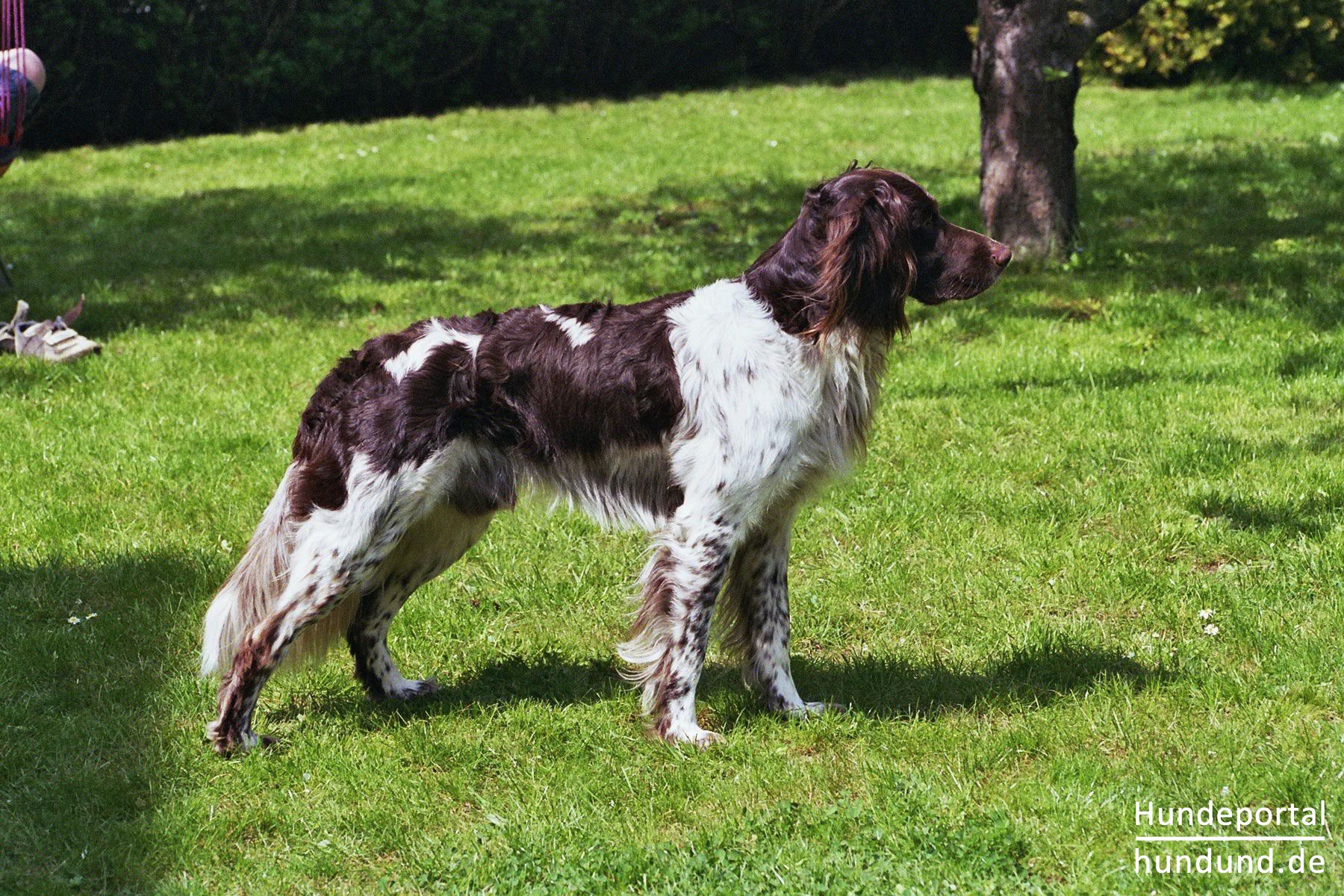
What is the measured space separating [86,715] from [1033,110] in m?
6.78

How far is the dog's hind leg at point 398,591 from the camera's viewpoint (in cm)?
441

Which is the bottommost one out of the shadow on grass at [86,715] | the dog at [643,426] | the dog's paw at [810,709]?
the shadow on grass at [86,715]

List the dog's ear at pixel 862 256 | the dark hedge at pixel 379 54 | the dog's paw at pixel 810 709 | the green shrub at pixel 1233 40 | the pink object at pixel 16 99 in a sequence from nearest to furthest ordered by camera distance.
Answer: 1. the dog's ear at pixel 862 256
2. the dog's paw at pixel 810 709
3. the pink object at pixel 16 99
4. the dark hedge at pixel 379 54
5. the green shrub at pixel 1233 40

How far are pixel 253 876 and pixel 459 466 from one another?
4.16 ft

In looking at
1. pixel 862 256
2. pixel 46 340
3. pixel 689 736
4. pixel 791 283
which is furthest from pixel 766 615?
pixel 46 340

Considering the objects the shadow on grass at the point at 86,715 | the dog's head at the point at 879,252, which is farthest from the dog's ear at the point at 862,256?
the shadow on grass at the point at 86,715

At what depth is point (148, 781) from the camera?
12.9 ft

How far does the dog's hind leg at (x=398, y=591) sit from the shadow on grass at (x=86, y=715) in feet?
2.12

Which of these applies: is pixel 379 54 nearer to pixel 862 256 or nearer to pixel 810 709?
pixel 862 256

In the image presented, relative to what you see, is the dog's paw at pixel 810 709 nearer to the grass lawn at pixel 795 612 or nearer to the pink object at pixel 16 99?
the grass lawn at pixel 795 612

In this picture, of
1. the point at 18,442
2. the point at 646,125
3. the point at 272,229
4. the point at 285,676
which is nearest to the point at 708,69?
the point at 646,125

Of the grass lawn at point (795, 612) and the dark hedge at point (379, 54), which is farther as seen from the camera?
the dark hedge at point (379, 54)

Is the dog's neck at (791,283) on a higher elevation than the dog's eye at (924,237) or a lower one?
lower

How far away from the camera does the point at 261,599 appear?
13.7ft
